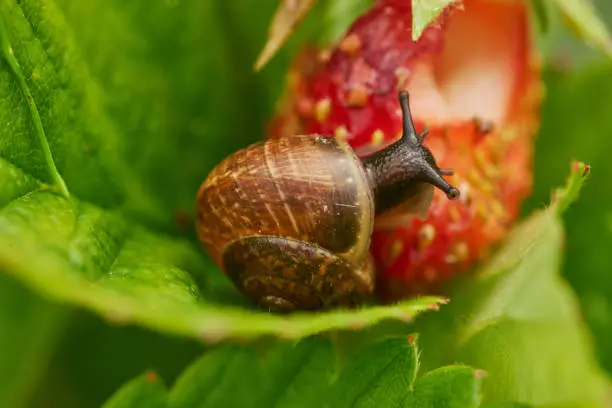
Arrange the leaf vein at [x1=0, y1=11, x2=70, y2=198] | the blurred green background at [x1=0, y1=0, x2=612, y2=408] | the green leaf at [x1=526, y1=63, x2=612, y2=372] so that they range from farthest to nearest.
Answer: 1. the green leaf at [x1=526, y1=63, x2=612, y2=372]
2. the blurred green background at [x1=0, y1=0, x2=612, y2=408]
3. the leaf vein at [x1=0, y1=11, x2=70, y2=198]

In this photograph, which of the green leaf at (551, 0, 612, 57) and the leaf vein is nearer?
the leaf vein

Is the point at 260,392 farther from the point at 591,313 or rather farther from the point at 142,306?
the point at 591,313

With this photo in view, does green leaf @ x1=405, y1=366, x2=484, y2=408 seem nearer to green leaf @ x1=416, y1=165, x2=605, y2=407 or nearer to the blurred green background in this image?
green leaf @ x1=416, y1=165, x2=605, y2=407

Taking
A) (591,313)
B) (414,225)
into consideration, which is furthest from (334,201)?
(591,313)

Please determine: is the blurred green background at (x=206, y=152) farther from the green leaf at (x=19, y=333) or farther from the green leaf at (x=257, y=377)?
the green leaf at (x=257, y=377)

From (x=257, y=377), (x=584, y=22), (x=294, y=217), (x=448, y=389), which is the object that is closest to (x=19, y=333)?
(x=257, y=377)

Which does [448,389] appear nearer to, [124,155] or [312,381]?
[312,381]

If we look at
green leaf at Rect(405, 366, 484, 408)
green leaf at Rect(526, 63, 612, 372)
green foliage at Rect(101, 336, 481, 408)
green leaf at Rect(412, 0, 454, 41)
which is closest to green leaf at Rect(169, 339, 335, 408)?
green foliage at Rect(101, 336, 481, 408)

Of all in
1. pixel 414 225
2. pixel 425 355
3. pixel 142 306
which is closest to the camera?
pixel 142 306
